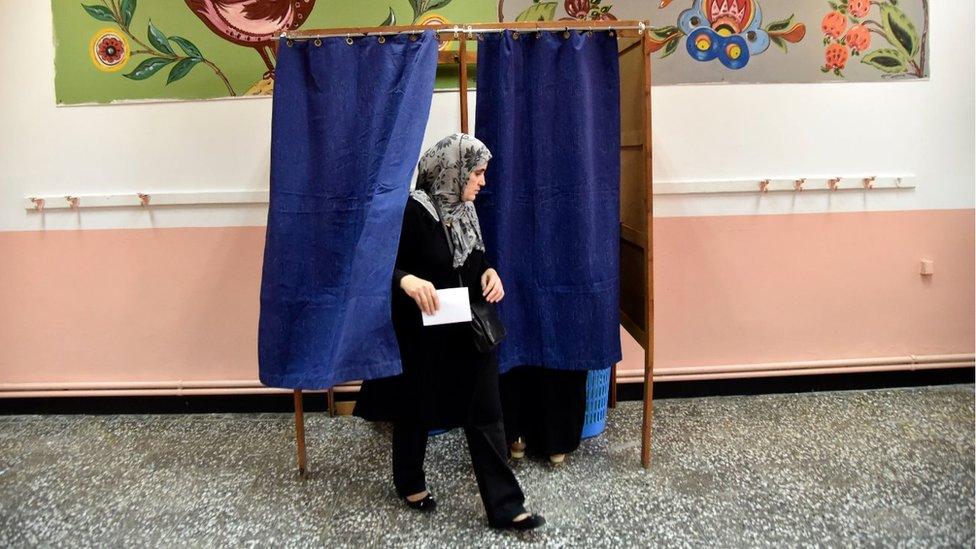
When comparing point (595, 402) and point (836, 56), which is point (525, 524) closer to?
point (595, 402)

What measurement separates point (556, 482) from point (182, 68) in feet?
7.08

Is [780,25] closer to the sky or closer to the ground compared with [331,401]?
closer to the sky

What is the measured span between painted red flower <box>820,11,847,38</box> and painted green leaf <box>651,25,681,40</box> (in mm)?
622

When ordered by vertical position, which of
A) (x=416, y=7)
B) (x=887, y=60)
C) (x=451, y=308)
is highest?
(x=416, y=7)

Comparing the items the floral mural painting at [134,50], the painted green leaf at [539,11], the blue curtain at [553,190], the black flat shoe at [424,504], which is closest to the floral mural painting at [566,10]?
the painted green leaf at [539,11]

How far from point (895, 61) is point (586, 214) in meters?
1.70

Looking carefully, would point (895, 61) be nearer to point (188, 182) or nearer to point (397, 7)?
point (397, 7)

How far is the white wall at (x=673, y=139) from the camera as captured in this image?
2.33 metres

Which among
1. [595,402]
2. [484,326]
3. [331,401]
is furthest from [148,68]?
[595,402]

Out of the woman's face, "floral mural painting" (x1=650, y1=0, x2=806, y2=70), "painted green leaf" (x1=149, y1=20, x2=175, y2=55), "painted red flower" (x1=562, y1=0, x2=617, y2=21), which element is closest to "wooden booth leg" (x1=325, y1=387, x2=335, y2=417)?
the woman's face

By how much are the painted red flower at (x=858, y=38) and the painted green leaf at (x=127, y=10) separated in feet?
9.59

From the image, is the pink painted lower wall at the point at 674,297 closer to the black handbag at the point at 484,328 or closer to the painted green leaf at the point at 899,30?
the painted green leaf at the point at 899,30

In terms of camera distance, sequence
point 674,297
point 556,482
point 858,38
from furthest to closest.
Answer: point 674,297 < point 858,38 < point 556,482

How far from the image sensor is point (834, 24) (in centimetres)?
236
